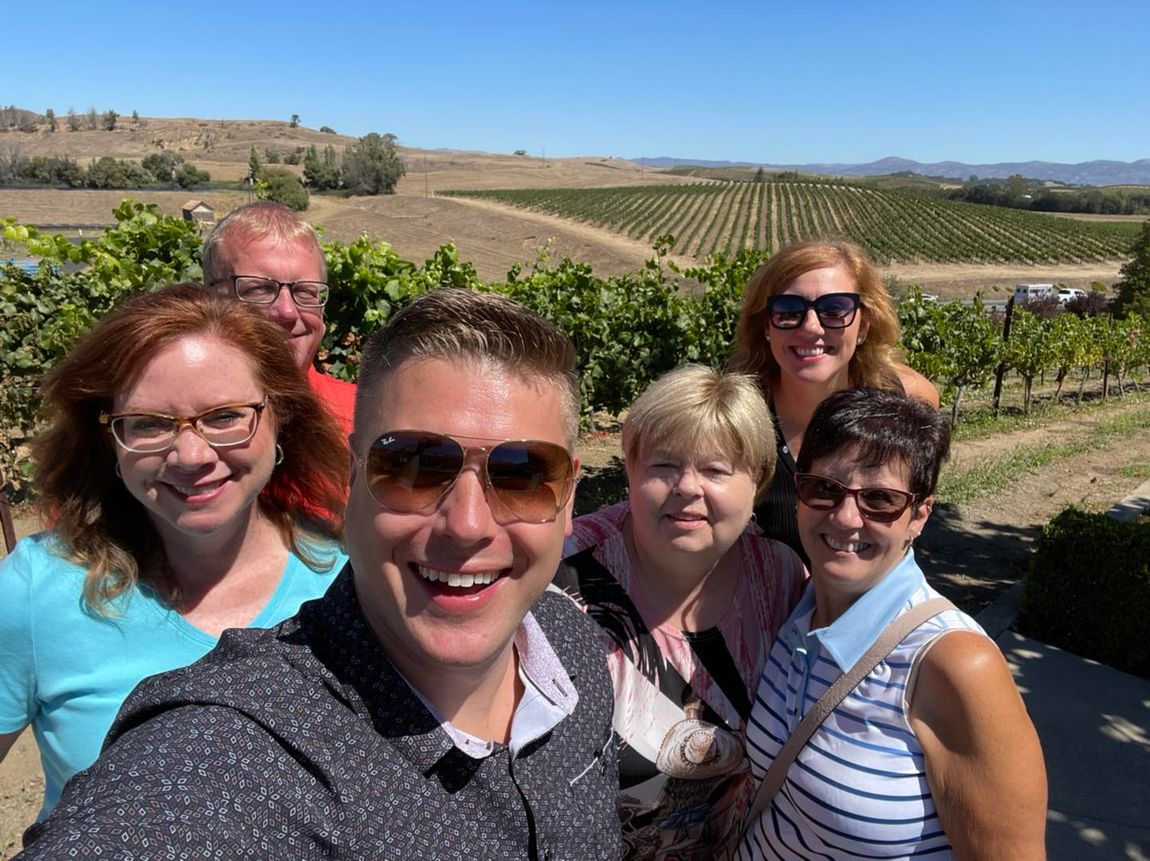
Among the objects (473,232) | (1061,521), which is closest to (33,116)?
(473,232)

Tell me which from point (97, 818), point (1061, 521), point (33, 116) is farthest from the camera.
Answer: point (33, 116)

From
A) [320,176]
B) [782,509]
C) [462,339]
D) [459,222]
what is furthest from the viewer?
[320,176]

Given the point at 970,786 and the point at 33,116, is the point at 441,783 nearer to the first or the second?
the point at 970,786

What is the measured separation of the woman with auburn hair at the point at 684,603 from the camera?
1.70 meters

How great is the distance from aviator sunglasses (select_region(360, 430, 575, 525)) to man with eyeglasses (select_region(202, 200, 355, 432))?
149 centimetres

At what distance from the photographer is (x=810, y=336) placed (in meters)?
2.69

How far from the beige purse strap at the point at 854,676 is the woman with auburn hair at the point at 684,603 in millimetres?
165

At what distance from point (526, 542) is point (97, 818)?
2.04 feet

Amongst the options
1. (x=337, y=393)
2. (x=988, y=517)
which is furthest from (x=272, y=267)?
(x=988, y=517)

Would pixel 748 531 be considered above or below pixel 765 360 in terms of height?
below

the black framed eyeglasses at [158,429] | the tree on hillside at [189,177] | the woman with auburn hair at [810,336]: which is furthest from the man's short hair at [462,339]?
the tree on hillside at [189,177]

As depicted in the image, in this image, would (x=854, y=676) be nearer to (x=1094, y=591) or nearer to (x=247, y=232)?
(x=247, y=232)

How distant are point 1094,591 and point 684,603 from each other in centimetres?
501

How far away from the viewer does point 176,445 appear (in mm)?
1639
